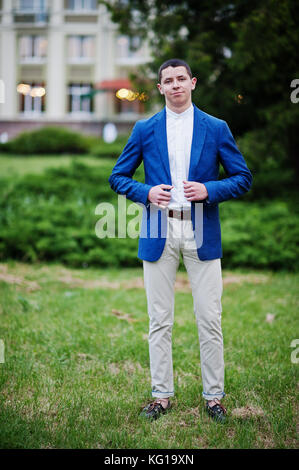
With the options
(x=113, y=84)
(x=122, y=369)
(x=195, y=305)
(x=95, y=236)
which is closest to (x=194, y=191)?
(x=195, y=305)

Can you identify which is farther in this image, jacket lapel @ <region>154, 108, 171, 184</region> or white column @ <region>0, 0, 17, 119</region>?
white column @ <region>0, 0, 17, 119</region>

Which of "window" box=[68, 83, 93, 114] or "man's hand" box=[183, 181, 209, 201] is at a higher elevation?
"window" box=[68, 83, 93, 114]

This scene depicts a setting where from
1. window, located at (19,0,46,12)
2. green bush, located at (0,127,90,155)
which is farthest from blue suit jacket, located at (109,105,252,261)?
window, located at (19,0,46,12)

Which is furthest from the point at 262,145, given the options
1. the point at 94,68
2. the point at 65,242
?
the point at 94,68

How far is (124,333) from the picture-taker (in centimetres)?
497

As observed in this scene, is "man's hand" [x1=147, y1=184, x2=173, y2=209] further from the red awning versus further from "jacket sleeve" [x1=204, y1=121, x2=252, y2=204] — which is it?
the red awning

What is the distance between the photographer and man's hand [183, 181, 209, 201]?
3016 millimetres

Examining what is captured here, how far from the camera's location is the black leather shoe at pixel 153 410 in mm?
3266

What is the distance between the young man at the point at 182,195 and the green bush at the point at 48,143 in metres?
17.5

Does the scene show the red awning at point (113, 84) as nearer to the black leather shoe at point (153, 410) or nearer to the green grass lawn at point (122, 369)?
the green grass lawn at point (122, 369)

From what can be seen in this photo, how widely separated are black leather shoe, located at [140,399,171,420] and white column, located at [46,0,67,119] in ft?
90.4

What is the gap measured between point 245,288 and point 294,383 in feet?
9.91

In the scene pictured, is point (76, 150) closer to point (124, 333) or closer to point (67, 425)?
point (124, 333)

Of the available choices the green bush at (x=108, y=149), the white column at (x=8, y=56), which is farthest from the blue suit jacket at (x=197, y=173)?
the white column at (x=8, y=56)
